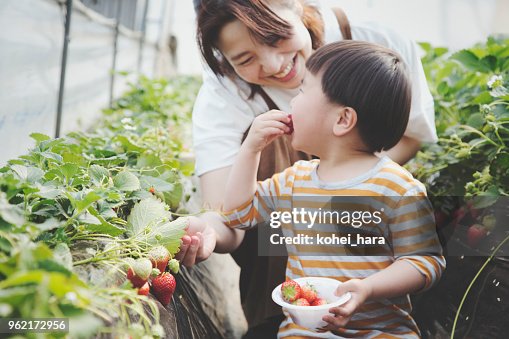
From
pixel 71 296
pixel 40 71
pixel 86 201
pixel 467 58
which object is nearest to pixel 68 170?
pixel 86 201

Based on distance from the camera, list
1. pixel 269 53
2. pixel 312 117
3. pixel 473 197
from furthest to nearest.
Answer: pixel 269 53 → pixel 473 197 → pixel 312 117

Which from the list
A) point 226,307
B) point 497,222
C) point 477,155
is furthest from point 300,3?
point 226,307

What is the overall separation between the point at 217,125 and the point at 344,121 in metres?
0.67

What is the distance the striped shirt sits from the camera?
4.41 feet

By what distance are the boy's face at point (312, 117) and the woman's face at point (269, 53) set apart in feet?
0.79

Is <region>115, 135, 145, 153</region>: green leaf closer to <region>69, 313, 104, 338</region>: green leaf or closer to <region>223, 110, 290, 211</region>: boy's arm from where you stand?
<region>223, 110, 290, 211</region>: boy's arm

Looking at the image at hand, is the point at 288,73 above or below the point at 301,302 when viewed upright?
above

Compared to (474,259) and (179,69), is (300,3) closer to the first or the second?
(474,259)

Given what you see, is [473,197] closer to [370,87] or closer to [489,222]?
[489,222]

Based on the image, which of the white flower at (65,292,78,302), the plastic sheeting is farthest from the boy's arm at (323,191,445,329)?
the plastic sheeting

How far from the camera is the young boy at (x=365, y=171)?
1.34 meters

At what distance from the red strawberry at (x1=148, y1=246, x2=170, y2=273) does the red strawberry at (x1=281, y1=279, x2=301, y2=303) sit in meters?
0.30

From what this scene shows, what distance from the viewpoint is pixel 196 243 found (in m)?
1.37

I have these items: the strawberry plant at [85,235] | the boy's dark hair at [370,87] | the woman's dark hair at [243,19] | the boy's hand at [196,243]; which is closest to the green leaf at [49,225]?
the strawberry plant at [85,235]
